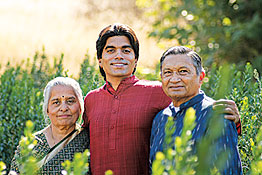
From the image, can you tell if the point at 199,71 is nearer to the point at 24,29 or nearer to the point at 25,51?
the point at 25,51

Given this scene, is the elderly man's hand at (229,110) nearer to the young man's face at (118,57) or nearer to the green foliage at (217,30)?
the young man's face at (118,57)

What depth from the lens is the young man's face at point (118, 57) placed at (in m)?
3.31

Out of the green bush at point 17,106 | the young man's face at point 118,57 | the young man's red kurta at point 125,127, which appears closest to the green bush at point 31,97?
the green bush at point 17,106

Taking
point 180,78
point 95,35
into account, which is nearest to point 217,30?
point 95,35

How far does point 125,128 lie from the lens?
124 inches

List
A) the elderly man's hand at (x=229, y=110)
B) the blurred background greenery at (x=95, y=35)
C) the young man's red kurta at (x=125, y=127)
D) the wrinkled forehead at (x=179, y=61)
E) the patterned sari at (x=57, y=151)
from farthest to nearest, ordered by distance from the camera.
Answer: the blurred background greenery at (x=95, y=35) < the patterned sari at (x=57, y=151) < the young man's red kurta at (x=125, y=127) < the wrinkled forehead at (x=179, y=61) < the elderly man's hand at (x=229, y=110)

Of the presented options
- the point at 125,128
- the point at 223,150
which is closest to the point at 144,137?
the point at 125,128

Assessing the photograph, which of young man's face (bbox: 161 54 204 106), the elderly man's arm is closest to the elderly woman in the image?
young man's face (bbox: 161 54 204 106)

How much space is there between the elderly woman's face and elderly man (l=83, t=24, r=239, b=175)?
0.53ft

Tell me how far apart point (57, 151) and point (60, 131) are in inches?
7.6

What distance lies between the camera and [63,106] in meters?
3.35

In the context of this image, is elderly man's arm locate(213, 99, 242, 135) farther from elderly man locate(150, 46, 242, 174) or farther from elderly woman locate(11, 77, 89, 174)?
elderly woman locate(11, 77, 89, 174)

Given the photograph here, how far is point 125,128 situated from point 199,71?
0.77 m

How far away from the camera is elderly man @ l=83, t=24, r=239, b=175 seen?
315 centimetres
